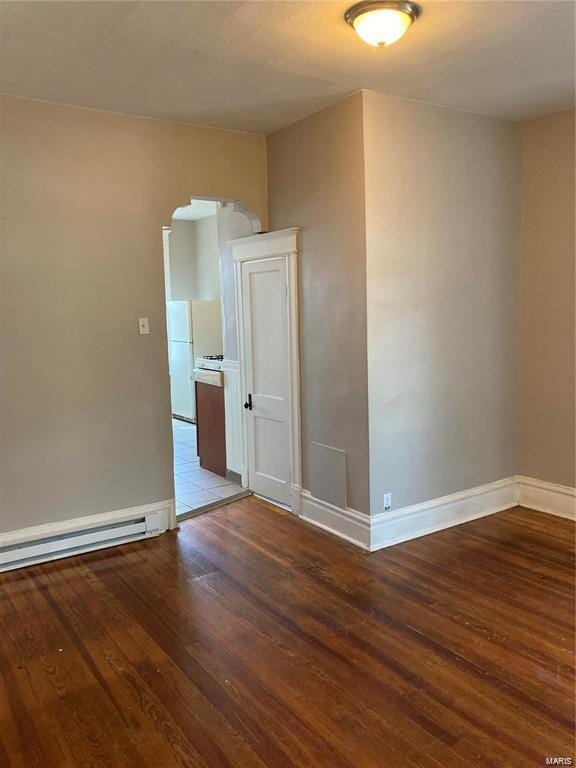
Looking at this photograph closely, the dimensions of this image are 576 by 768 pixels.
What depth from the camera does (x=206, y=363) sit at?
239 inches

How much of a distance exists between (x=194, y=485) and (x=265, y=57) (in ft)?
11.3

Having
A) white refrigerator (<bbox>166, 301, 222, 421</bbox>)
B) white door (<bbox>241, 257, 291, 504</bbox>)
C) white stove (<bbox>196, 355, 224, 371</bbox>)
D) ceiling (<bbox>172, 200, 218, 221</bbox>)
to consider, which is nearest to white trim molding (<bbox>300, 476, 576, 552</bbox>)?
white door (<bbox>241, 257, 291, 504</bbox>)

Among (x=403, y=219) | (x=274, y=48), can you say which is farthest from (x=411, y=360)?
(x=274, y=48)

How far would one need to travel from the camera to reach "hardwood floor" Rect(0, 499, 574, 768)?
212cm

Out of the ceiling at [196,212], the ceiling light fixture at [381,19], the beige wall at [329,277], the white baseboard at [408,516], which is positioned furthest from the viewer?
→ the ceiling at [196,212]

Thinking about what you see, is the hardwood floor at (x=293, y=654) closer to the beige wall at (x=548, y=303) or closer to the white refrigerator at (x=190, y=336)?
the beige wall at (x=548, y=303)

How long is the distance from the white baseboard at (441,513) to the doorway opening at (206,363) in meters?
1.47

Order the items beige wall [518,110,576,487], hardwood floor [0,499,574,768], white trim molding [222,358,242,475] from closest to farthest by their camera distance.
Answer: hardwood floor [0,499,574,768] → beige wall [518,110,576,487] → white trim molding [222,358,242,475]

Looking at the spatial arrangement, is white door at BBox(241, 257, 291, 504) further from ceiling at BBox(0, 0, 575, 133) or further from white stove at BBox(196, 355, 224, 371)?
ceiling at BBox(0, 0, 575, 133)

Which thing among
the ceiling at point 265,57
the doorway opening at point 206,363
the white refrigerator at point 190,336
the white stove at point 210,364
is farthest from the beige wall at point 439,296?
the white refrigerator at point 190,336

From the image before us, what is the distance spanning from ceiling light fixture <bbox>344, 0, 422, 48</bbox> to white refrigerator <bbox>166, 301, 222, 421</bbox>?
18.6 feet

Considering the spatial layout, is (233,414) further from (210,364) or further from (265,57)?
(265,57)

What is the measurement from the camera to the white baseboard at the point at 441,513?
377cm

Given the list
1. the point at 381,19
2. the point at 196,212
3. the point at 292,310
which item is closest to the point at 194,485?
the point at 292,310
